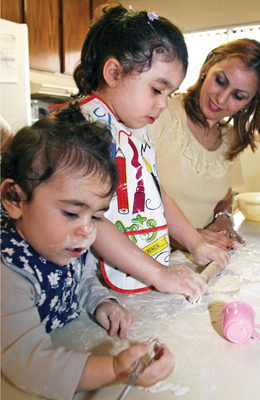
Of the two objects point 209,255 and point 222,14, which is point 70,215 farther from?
point 222,14

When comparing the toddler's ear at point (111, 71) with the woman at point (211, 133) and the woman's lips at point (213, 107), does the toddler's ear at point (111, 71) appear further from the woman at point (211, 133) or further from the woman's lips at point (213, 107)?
the woman's lips at point (213, 107)

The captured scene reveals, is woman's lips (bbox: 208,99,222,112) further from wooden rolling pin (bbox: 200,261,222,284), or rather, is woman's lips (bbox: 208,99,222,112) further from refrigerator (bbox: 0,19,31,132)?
refrigerator (bbox: 0,19,31,132)

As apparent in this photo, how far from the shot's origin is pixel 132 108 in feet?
2.86

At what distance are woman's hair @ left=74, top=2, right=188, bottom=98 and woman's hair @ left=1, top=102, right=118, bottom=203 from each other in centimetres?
26

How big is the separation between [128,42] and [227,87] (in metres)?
0.67

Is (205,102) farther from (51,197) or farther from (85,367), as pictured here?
(85,367)

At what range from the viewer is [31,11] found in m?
2.71

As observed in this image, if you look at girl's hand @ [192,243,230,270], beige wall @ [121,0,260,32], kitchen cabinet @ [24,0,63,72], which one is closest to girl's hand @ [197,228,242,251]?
girl's hand @ [192,243,230,270]

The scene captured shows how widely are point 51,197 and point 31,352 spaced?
25cm

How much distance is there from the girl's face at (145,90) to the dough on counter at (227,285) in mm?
499

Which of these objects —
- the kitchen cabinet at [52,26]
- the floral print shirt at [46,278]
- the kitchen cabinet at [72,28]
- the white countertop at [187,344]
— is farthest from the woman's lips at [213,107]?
the kitchen cabinet at [72,28]

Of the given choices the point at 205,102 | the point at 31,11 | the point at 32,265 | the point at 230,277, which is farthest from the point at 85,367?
the point at 31,11

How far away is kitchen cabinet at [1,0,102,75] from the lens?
8.74ft

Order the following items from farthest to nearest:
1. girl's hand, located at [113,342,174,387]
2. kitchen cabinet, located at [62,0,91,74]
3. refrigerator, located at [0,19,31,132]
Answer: kitchen cabinet, located at [62,0,91,74], refrigerator, located at [0,19,31,132], girl's hand, located at [113,342,174,387]
